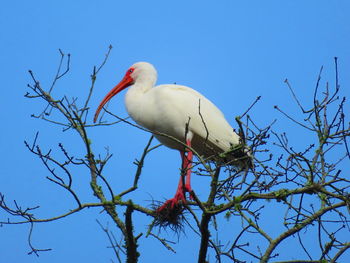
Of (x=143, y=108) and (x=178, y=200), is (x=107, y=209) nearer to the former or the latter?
(x=178, y=200)

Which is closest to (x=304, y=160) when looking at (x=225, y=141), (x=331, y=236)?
(x=331, y=236)

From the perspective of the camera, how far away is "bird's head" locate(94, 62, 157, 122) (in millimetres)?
8996

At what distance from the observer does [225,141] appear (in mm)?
8367

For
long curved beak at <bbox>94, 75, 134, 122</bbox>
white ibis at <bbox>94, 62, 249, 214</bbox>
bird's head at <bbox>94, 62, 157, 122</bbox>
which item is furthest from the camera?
long curved beak at <bbox>94, 75, 134, 122</bbox>

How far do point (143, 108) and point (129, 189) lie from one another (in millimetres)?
2149

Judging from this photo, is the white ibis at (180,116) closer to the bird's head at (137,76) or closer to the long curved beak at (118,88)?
the bird's head at (137,76)

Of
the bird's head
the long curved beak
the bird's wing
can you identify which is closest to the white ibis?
the bird's wing

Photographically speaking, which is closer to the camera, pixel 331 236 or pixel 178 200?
pixel 331 236

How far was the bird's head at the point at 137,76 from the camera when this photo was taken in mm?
8996

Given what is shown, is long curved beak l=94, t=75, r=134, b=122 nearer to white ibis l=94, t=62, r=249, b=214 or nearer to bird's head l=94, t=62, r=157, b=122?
bird's head l=94, t=62, r=157, b=122

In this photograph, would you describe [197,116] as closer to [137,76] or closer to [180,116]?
[180,116]

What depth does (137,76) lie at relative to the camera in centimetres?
914

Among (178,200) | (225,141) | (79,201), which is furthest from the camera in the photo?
(225,141)

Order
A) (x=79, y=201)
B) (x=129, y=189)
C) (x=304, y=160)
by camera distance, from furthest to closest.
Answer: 1. (x=129, y=189)
2. (x=79, y=201)
3. (x=304, y=160)
